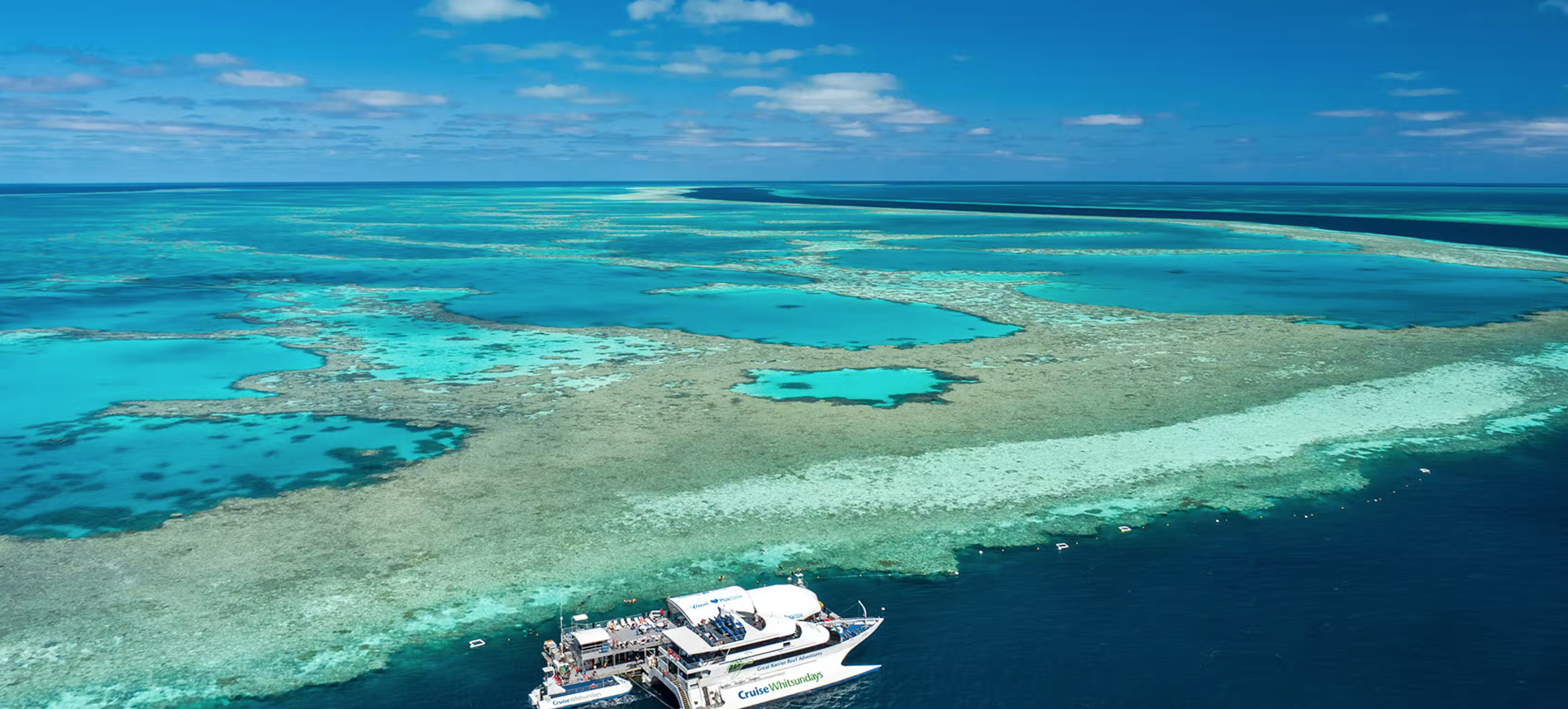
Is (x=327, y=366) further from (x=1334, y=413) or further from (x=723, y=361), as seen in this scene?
(x=1334, y=413)

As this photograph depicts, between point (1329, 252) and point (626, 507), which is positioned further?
point (1329, 252)

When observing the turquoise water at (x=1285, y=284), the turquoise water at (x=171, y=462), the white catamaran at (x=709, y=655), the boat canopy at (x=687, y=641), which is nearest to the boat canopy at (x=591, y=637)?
the white catamaran at (x=709, y=655)

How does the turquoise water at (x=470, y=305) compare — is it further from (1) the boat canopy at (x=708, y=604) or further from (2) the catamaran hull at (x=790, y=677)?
(2) the catamaran hull at (x=790, y=677)

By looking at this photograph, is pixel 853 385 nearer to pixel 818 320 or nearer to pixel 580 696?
pixel 818 320

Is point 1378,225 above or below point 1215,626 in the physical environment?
above

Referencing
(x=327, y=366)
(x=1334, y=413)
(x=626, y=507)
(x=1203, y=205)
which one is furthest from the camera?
(x=1203, y=205)

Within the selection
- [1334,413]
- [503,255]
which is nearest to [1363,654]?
[1334,413]

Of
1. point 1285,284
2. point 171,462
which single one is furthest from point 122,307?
point 1285,284

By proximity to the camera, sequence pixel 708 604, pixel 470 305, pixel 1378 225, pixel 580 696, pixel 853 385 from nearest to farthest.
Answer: pixel 580 696 < pixel 708 604 < pixel 853 385 < pixel 470 305 < pixel 1378 225
